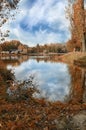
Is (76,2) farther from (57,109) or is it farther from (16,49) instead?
(16,49)

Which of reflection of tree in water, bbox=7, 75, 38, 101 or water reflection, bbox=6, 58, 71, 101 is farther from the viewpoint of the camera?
water reflection, bbox=6, 58, 71, 101

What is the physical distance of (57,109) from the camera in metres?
11.6

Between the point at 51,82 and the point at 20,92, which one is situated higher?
the point at 20,92

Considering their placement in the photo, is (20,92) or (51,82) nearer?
(20,92)

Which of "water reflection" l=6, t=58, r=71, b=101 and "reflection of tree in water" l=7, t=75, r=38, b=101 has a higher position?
"reflection of tree in water" l=7, t=75, r=38, b=101

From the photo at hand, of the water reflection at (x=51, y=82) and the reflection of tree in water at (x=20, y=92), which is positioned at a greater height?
the reflection of tree in water at (x=20, y=92)

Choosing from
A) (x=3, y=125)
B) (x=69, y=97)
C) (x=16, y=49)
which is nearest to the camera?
(x=3, y=125)

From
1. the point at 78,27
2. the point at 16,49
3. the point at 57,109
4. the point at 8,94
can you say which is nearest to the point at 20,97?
the point at 8,94

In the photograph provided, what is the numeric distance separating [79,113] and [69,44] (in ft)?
206

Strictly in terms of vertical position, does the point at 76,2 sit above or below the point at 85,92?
above

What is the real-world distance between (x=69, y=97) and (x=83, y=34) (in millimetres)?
33480

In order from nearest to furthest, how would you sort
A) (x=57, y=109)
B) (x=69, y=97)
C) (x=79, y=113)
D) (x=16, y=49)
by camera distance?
(x=79, y=113) → (x=57, y=109) → (x=69, y=97) → (x=16, y=49)

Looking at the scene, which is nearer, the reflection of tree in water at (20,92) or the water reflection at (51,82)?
the reflection of tree in water at (20,92)

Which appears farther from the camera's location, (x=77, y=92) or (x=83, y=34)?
(x=83, y=34)
